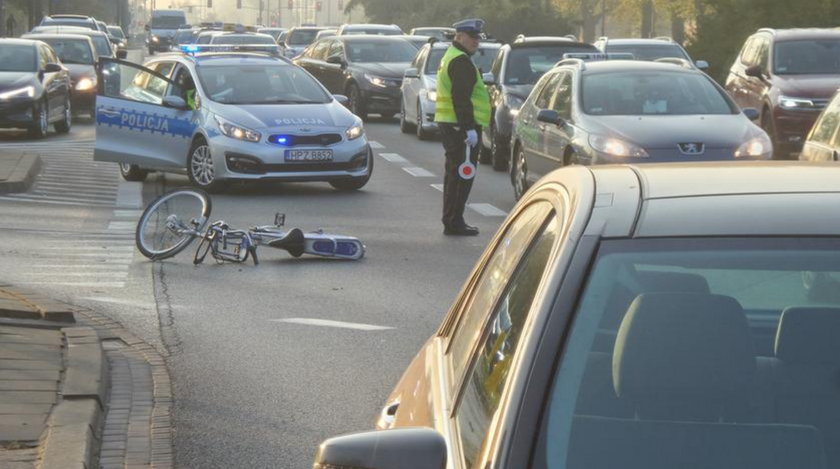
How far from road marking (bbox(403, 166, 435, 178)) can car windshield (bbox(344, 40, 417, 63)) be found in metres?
11.5

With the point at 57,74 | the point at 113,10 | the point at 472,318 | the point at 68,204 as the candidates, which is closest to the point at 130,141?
the point at 68,204

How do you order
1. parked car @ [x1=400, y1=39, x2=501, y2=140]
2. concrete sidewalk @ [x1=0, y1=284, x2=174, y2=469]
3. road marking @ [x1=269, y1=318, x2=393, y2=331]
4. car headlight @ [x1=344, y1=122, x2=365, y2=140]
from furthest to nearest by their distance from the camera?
1. parked car @ [x1=400, y1=39, x2=501, y2=140]
2. car headlight @ [x1=344, y1=122, x2=365, y2=140]
3. road marking @ [x1=269, y1=318, x2=393, y2=331]
4. concrete sidewalk @ [x1=0, y1=284, x2=174, y2=469]

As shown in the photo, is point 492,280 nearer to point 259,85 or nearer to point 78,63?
point 259,85

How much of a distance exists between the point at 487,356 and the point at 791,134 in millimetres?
21115

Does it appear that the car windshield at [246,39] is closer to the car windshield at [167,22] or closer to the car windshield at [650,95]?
the car windshield at [650,95]

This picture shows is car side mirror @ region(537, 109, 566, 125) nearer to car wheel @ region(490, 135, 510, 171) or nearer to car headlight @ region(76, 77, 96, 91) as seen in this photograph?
car wheel @ region(490, 135, 510, 171)

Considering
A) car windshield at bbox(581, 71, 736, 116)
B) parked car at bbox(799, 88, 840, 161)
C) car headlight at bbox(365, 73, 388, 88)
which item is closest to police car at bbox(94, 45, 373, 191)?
car windshield at bbox(581, 71, 736, 116)

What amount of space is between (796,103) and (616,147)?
8.21 meters

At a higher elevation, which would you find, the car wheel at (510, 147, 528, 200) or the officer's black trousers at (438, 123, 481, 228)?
the officer's black trousers at (438, 123, 481, 228)

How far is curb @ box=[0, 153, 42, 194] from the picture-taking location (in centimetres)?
1980

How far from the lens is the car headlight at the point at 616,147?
655 inches

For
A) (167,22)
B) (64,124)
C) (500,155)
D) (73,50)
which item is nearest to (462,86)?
(500,155)

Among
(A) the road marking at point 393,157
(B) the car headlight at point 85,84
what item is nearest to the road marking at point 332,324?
(A) the road marking at point 393,157

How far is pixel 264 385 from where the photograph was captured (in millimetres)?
9039
